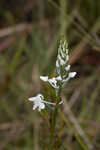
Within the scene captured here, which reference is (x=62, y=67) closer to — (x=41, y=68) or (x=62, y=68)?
(x=62, y=68)

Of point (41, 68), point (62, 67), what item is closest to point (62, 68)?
point (62, 67)

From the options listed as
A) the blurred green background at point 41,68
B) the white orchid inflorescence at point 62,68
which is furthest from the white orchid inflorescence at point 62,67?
the blurred green background at point 41,68

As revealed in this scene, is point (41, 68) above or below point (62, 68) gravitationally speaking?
above

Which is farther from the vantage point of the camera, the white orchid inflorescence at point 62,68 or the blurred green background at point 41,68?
the blurred green background at point 41,68

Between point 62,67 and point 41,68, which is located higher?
point 41,68

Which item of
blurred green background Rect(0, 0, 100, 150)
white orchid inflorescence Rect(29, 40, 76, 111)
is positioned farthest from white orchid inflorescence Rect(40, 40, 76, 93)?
blurred green background Rect(0, 0, 100, 150)

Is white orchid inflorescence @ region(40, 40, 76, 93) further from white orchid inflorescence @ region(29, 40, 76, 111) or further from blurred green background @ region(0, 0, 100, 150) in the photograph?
blurred green background @ region(0, 0, 100, 150)

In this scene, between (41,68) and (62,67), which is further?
(41,68)

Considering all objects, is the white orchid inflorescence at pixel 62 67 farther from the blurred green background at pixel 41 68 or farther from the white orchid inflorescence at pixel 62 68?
the blurred green background at pixel 41 68
